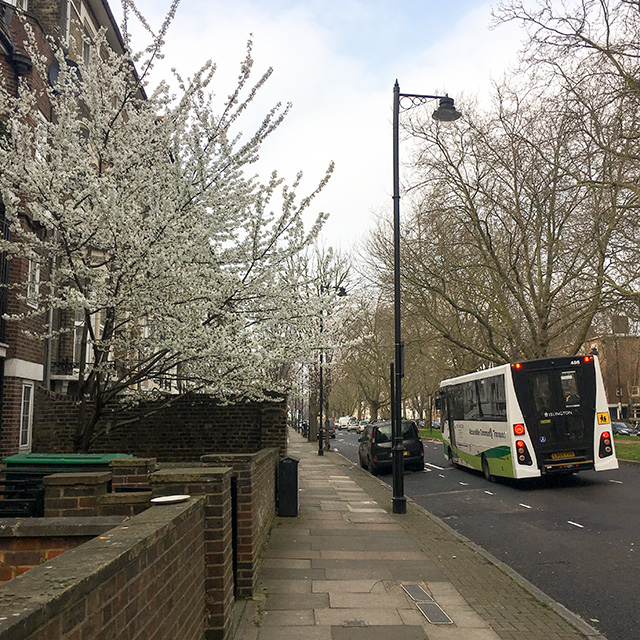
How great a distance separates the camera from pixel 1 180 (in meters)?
8.21

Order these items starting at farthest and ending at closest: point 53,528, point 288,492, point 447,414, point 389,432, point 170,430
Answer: point 447,414
point 389,432
point 170,430
point 288,492
point 53,528

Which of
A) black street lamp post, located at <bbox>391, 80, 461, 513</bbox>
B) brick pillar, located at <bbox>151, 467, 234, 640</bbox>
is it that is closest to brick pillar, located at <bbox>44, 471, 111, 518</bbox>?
brick pillar, located at <bbox>151, 467, 234, 640</bbox>

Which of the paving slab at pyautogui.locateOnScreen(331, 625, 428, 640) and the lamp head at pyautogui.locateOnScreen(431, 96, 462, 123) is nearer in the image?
the paving slab at pyautogui.locateOnScreen(331, 625, 428, 640)

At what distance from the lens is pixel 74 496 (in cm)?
517

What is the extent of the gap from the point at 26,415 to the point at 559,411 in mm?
12380

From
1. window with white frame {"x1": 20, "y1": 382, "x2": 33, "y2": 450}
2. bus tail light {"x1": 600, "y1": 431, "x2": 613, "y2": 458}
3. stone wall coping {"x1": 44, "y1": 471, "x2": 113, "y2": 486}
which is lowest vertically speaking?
bus tail light {"x1": 600, "y1": 431, "x2": 613, "y2": 458}

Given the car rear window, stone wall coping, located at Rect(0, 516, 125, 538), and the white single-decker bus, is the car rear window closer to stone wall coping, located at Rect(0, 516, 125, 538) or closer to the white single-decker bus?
the white single-decker bus

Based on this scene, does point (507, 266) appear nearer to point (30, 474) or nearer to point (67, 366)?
point (67, 366)

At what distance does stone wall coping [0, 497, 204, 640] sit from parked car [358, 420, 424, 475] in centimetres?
1807

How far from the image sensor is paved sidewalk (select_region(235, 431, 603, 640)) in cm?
554

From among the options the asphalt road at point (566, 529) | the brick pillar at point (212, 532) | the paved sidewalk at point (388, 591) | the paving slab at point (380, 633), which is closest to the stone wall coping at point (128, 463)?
the brick pillar at point (212, 532)

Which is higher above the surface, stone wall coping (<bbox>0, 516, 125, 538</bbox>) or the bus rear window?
the bus rear window

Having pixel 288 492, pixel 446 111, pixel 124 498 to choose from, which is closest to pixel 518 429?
pixel 288 492

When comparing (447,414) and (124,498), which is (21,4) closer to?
(124,498)
